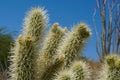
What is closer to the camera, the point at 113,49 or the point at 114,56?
the point at 114,56

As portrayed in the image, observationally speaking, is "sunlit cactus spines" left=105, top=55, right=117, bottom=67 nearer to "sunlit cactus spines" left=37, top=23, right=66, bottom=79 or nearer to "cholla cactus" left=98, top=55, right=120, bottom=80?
"cholla cactus" left=98, top=55, right=120, bottom=80

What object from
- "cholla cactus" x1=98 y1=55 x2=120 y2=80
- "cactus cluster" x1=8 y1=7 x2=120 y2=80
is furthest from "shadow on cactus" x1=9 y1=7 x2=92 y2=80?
"cholla cactus" x1=98 y1=55 x2=120 y2=80

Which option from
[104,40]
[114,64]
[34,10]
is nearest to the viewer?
[114,64]

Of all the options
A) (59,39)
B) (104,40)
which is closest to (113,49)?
(104,40)

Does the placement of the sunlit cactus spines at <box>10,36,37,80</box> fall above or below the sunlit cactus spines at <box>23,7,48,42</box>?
below

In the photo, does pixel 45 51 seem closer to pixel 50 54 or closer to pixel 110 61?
pixel 50 54

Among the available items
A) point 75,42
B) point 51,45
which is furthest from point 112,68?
point 51,45

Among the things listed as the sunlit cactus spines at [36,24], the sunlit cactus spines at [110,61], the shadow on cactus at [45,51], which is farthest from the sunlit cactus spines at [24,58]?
the sunlit cactus spines at [110,61]

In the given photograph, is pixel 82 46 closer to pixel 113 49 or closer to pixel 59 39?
pixel 59 39

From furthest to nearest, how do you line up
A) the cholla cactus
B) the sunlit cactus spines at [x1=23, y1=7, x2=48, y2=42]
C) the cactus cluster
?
the sunlit cactus spines at [x1=23, y1=7, x2=48, y2=42], the cactus cluster, the cholla cactus
